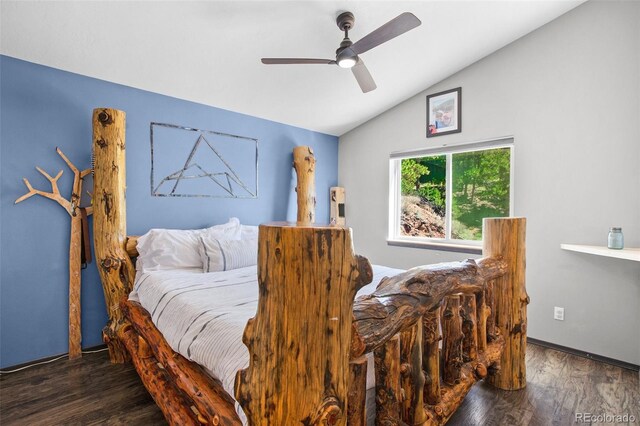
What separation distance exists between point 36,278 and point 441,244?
3716 millimetres

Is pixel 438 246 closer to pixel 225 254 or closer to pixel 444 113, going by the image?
pixel 444 113

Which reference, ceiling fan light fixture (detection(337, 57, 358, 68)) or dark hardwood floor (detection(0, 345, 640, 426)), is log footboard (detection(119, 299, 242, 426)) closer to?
dark hardwood floor (detection(0, 345, 640, 426))

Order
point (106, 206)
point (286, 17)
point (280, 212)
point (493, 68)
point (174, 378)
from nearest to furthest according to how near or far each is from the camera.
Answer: point (174, 378) < point (286, 17) < point (106, 206) < point (493, 68) < point (280, 212)

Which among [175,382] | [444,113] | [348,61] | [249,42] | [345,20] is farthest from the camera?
[444,113]

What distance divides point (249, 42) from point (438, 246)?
2717 millimetres

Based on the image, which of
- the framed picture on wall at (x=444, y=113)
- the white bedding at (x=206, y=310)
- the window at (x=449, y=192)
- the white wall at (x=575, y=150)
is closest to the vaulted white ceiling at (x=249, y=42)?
the framed picture on wall at (x=444, y=113)

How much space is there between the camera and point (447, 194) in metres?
3.53

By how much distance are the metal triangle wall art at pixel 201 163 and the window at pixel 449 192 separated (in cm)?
180

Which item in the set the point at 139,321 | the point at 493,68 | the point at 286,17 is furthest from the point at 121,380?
the point at 493,68

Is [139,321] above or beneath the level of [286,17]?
beneath

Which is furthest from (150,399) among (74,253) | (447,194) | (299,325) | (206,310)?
(447,194)

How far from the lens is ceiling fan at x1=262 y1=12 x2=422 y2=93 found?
178 centimetres

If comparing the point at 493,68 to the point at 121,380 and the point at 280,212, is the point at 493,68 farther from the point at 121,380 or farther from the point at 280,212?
the point at 121,380

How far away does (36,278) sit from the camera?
237 centimetres
